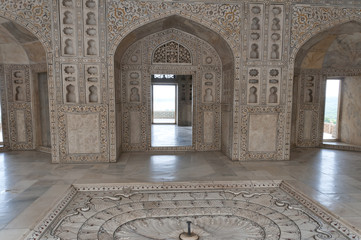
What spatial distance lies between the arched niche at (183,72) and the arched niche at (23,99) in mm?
1893

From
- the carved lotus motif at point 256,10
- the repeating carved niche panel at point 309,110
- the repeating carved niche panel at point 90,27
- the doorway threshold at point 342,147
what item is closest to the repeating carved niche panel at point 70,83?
the repeating carved niche panel at point 90,27

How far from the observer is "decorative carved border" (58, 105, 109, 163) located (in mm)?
5160

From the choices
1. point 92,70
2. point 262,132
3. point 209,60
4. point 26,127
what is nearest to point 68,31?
point 92,70

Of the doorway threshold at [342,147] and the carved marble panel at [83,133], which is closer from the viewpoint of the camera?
the carved marble panel at [83,133]

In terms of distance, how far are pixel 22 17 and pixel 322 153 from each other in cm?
701

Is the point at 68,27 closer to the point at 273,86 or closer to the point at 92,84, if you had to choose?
the point at 92,84

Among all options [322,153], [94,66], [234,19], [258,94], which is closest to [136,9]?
[94,66]

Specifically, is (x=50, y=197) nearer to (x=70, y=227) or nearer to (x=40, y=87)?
(x=70, y=227)

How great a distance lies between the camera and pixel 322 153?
629 cm

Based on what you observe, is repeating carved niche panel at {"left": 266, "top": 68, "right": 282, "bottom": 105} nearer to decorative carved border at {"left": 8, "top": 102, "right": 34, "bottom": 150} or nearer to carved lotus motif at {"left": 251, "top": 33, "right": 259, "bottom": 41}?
carved lotus motif at {"left": 251, "top": 33, "right": 259, "bottom": 41}

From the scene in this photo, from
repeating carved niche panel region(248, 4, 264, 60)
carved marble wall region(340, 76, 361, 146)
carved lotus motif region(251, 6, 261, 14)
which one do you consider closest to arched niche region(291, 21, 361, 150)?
carved marble wall region(340, 76, 361, 146)

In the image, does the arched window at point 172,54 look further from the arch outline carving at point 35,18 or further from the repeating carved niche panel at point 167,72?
the arch outline carving at point 35,18

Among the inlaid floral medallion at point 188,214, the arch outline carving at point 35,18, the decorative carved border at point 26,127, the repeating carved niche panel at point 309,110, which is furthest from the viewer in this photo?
the repeating carved niche panel at point 309,110

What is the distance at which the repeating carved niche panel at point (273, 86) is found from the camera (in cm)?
533
